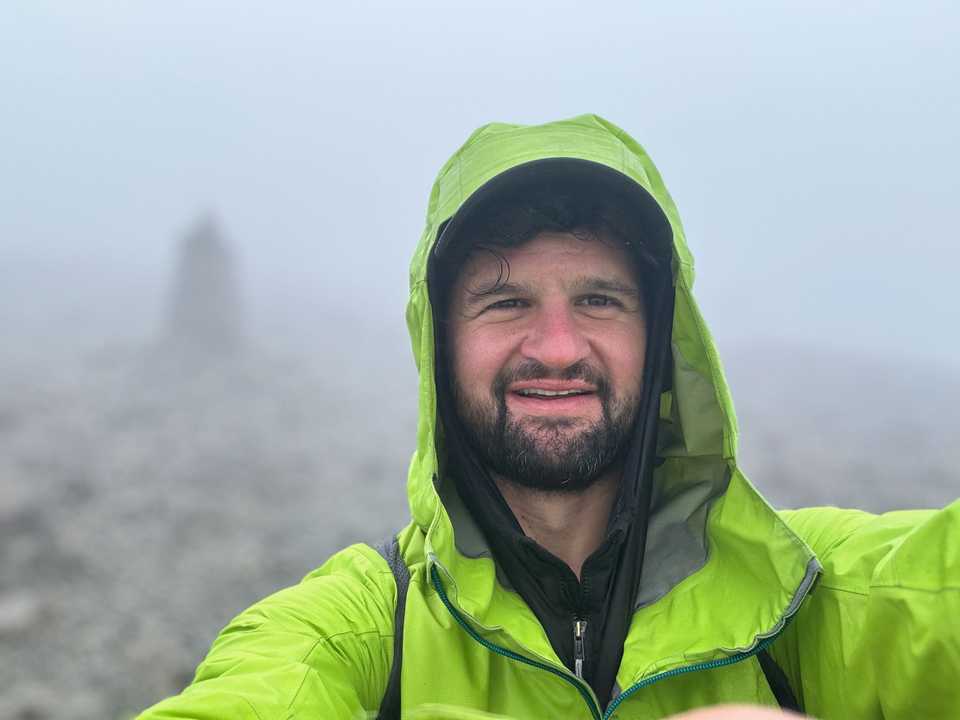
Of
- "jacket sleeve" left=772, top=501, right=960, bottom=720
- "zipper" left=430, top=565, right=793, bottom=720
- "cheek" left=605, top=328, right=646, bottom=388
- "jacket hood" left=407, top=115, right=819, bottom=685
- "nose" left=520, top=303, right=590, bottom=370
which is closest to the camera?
"jacket sleeve" left=772, top=501, right=960, bottom=720

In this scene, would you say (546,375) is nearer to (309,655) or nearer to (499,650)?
(499,650)

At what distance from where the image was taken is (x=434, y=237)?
337 cm

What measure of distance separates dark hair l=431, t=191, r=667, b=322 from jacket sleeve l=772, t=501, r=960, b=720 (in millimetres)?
1457

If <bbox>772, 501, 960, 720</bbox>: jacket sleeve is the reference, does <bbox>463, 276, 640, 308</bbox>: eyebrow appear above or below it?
above

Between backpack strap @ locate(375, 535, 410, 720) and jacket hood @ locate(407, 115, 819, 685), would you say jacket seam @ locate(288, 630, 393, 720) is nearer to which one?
backpack strap @ locate(375, 535, 410, 720)

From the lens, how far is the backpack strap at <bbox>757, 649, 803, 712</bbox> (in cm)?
257

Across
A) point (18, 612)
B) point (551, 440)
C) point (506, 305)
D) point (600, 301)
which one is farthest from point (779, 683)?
point (18, 612)

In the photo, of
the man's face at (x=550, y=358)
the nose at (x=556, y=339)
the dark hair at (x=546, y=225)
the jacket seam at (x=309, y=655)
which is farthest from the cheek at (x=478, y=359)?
the jacket seam at (x=309, y=655)

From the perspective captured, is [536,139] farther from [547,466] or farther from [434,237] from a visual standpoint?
[547,466]

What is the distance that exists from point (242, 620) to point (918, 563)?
2.11 metres

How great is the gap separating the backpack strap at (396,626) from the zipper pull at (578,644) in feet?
2.15

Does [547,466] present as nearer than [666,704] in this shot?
No

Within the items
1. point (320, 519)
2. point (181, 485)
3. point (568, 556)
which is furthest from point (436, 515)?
point (181, 485)

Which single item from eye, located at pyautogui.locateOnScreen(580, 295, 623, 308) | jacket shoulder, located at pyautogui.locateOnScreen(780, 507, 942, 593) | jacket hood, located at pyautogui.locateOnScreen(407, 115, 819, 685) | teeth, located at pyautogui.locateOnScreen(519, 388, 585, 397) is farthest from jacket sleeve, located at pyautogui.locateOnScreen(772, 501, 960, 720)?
eye, located at pyautogui.locateOnScreen(580, 295, 623, 308)
